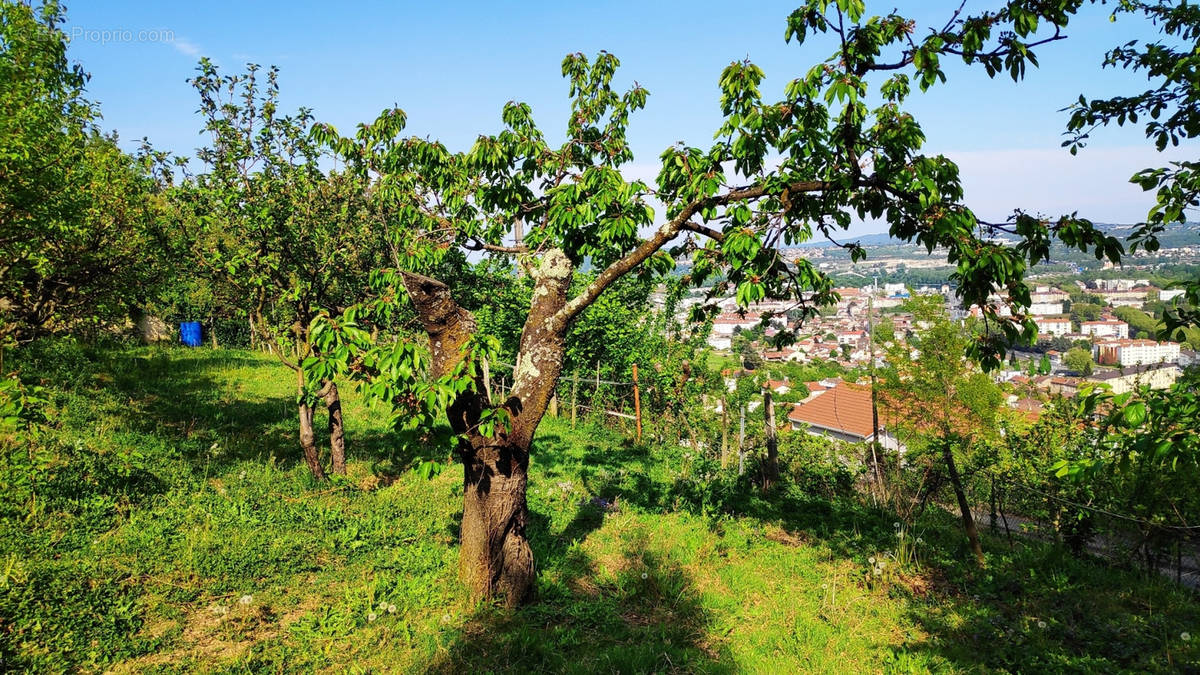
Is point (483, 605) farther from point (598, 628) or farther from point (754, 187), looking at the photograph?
point (754, 187)

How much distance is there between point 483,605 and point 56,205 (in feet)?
20.7

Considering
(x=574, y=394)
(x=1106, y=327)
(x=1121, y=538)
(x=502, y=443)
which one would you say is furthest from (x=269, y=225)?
(x=1106, y=327)

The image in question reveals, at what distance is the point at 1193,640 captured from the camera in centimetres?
447

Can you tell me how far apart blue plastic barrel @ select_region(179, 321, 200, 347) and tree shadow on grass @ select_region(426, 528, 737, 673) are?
1930 cm

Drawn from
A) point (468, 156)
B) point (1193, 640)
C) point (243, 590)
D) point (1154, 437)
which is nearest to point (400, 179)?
point (468, 156)

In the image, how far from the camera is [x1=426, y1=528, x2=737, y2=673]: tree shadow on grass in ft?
13.9

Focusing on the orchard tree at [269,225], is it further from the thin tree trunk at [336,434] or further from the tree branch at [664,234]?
the tree branch at [664,234]

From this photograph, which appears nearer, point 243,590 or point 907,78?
point 907,78

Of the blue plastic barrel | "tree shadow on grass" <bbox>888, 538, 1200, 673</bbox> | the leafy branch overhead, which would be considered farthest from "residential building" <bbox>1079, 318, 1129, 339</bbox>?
the blue plastic barrel

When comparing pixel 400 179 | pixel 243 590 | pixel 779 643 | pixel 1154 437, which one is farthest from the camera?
pixel 400 179

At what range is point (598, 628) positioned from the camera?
4824mm

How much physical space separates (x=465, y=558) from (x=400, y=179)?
393 centimetres

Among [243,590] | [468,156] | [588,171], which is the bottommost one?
[243,590]

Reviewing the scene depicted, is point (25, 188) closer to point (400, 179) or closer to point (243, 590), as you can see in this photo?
point (400, 179)
